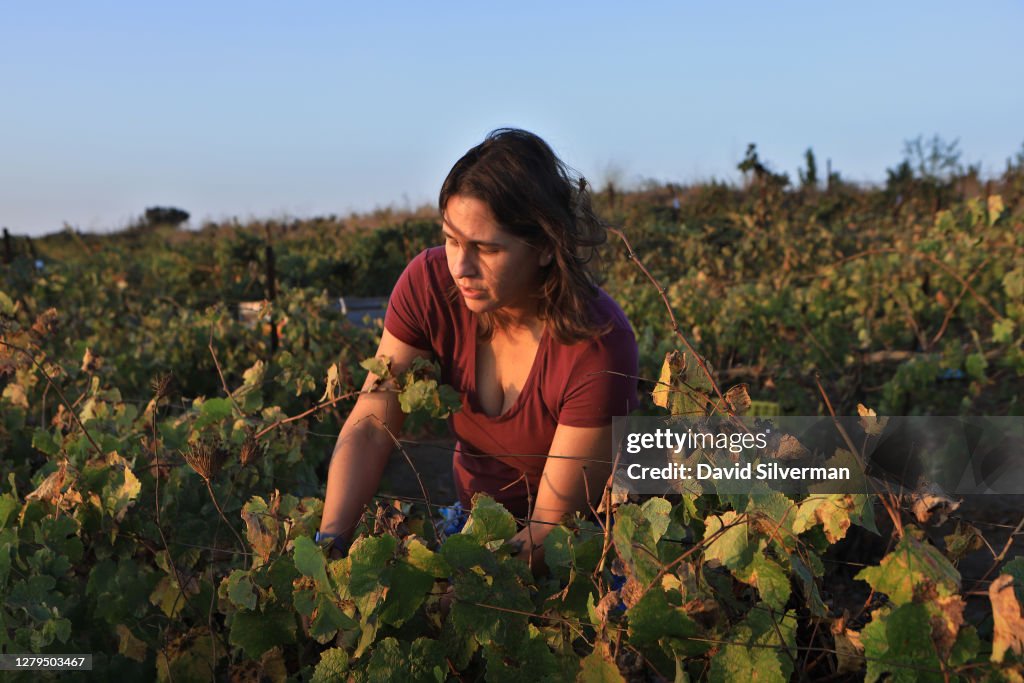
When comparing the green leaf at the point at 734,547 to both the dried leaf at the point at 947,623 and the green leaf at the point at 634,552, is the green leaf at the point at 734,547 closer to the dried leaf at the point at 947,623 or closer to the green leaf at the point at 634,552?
the green leaf at the point at 634,552

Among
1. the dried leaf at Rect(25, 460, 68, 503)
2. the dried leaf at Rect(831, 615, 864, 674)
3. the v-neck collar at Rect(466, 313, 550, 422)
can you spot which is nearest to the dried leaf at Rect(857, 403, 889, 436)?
the dried leaf at Rect(831, 615, 864, 674)

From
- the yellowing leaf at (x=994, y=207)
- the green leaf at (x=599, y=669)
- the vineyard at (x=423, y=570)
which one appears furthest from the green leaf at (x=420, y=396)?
the yellowing leaf at (x=994, y=207)

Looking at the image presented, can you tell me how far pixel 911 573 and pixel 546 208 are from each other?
1.10 meters

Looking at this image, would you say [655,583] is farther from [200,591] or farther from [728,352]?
[728,352]

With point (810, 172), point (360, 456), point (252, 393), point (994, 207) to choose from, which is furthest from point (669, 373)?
point (810, 172)

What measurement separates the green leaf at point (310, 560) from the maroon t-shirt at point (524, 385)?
2.36ft

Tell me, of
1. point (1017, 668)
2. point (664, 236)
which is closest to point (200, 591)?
point (1017, 668)

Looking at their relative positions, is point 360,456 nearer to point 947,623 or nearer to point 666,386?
point 666,386

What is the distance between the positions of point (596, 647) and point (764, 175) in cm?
1672

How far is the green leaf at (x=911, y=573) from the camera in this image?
1.01 metres

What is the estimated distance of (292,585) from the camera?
145 centimetres

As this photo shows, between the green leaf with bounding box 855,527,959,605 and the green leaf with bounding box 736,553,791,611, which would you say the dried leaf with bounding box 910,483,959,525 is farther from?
the green leaf with bounding box 736,553,791,611

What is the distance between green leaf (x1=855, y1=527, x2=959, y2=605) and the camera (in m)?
1.01

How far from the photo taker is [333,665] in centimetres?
131
